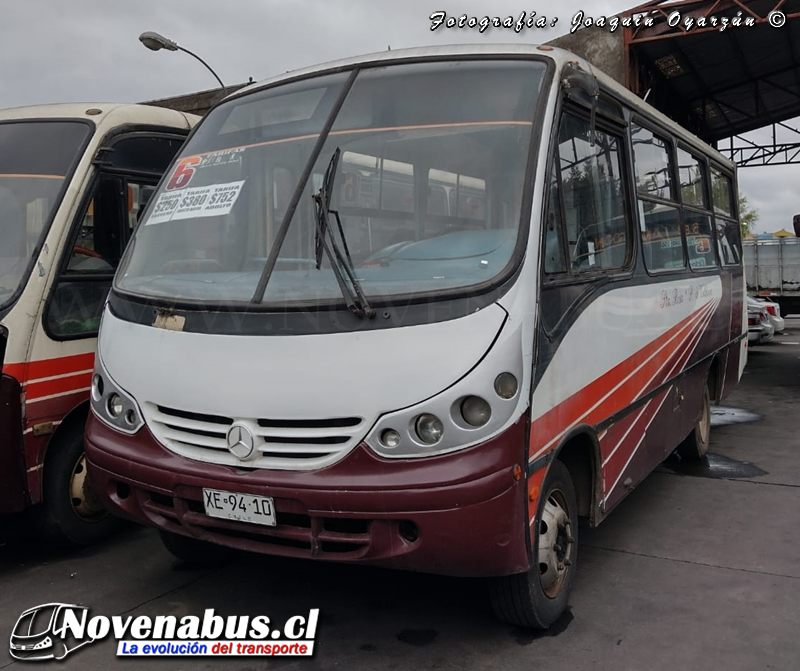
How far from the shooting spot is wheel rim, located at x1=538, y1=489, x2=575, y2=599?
3674mm

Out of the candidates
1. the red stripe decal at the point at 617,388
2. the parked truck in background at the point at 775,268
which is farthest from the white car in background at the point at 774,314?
the red stripe decal at the point at 617,388

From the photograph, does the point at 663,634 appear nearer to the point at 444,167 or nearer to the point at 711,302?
the point at 444,167

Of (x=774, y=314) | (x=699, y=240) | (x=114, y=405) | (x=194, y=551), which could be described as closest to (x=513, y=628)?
(x=194, y=551)

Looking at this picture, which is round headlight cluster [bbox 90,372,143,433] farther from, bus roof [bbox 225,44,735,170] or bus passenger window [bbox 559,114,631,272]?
bus passenger window [bbox 559,114,631,272]

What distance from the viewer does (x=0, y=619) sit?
4.04 metres

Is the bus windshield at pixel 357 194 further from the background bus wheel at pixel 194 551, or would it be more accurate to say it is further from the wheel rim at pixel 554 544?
the background bus wheel at pixel 194 551

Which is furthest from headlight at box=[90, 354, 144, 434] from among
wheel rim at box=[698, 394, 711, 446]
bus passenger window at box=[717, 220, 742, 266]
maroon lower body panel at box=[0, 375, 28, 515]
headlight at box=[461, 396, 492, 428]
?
bus passenger window at box=[717, 220, 742, 266]

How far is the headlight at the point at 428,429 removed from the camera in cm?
311

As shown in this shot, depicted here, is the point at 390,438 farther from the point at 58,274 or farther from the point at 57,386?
the point at 58,274

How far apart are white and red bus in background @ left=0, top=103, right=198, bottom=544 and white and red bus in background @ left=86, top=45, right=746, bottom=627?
708mm

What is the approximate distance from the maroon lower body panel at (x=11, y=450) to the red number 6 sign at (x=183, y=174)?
4.33 feet

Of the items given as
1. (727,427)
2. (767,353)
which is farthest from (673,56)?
(727,427)

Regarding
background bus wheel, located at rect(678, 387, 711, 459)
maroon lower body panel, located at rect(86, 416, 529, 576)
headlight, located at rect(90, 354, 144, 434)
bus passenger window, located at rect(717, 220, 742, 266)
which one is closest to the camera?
maroon lower body panel, located at rect(86, 416, 529, 576)

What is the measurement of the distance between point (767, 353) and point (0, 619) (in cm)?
1612
